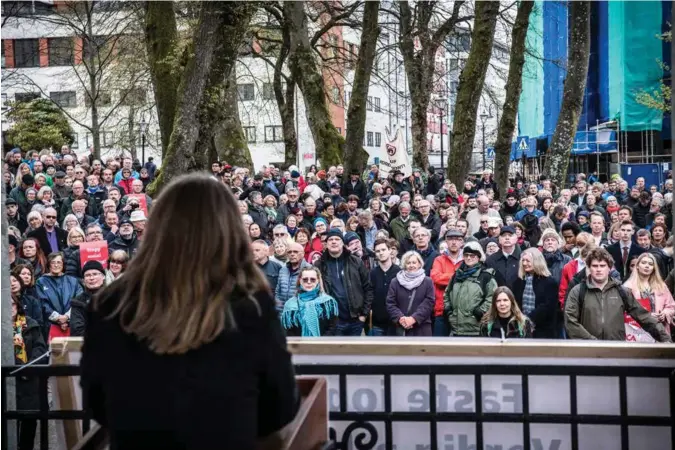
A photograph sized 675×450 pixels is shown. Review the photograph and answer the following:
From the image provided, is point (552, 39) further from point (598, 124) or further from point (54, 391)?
point (54, 391)

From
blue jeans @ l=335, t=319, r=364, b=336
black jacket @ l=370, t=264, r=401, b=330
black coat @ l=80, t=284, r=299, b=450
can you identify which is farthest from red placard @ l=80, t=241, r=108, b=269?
black coat @ l=80, t=284, r=299, b=450

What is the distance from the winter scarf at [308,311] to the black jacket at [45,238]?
5864mm

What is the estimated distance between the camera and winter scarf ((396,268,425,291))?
10.9m

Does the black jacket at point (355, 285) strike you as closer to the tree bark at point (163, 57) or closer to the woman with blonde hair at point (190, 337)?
the woman with blonde hair at point (190, 337)

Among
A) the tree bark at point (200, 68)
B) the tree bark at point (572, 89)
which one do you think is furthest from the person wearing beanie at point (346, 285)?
the tree bark at point (572, 89)

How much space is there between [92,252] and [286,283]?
8.81 ft

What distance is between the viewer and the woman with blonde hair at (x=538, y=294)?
10.5 metres

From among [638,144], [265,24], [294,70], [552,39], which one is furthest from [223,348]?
[552,39]

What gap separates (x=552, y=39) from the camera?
4938 cm

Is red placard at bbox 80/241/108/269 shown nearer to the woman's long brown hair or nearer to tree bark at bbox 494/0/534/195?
the woman's long brown hair

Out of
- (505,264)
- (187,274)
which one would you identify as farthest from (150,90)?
(187,274)

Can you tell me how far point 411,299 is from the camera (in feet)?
35.7

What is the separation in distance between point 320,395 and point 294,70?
29.6m

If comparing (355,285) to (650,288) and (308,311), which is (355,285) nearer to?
(308,311)
